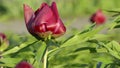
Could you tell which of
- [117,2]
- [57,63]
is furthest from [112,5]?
[57,63]

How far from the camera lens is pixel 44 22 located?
214cm

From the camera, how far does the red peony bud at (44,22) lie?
7.02 feet

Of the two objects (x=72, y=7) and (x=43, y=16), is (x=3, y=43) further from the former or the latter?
(x=72, y=7)

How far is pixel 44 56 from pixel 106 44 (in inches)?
12.2

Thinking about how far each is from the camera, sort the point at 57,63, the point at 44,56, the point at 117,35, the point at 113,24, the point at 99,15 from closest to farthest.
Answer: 1. the point at 44,56
2. the point at 113,24
3. the point at 57,63
4. the point at 99,15
5. the point at 117,35

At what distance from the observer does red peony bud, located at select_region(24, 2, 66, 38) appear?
7.02 feet

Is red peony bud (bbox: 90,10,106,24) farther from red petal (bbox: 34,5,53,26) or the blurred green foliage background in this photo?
the blurred green foliage background

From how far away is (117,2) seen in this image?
1530cm

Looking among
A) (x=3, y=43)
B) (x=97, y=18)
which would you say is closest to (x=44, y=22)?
(x=3, y=43)

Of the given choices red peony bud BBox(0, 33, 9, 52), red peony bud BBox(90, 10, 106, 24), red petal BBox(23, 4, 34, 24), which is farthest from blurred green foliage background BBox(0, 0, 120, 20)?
red petal BBox(23, 4, 34, 24)

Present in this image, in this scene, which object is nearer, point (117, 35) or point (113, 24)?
point (113, 24)

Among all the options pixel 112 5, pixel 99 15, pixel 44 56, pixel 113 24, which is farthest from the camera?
pixel 112 5

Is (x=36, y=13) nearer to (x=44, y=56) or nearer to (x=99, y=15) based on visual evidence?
(x=44, y=56)

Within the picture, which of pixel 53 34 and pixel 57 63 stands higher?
pixel 53 34
